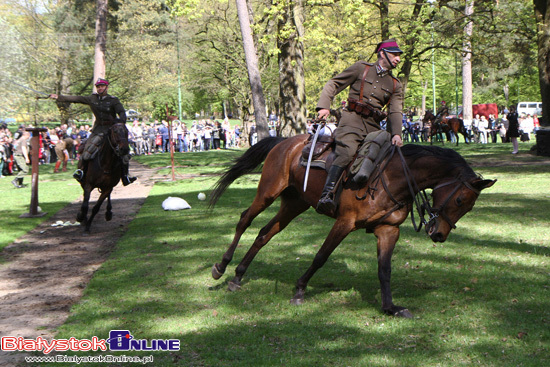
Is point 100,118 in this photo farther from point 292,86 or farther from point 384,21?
point 384,21

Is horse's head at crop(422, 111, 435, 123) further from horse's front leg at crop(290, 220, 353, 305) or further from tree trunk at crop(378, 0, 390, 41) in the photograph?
horse's front leg at crop(290, 220, 353, 305)

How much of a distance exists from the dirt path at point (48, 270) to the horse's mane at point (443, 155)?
15.0 feet

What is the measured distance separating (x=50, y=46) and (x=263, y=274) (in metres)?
43.6

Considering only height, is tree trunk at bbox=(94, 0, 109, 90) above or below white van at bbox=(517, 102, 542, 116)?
above

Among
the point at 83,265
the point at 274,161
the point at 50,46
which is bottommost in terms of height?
the point at 83,265

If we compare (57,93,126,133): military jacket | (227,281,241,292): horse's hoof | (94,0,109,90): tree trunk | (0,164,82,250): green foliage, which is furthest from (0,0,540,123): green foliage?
(227,281,241,292): horse's hoof

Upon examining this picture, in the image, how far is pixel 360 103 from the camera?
7469mm

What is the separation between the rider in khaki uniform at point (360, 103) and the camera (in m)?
7.27

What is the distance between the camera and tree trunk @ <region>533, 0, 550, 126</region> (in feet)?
85.2

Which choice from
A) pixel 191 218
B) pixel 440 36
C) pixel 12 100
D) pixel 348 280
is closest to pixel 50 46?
pixel 12 100

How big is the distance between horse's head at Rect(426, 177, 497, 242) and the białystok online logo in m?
3.09

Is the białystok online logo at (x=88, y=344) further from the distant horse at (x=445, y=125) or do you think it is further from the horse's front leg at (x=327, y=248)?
the distant horse at (x=445, y=125)

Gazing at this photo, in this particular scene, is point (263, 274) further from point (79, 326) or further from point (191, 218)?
point (191, 218)

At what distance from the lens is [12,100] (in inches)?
1700
